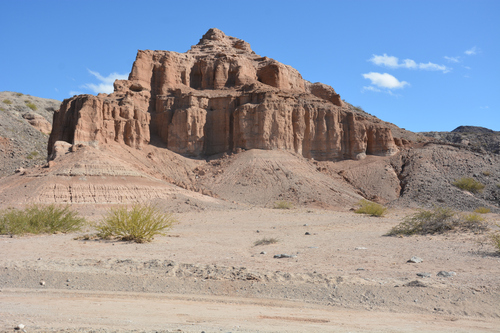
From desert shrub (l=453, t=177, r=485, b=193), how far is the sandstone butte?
1088 cm

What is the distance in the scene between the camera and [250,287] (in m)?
8.32

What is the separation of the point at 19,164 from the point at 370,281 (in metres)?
45.6

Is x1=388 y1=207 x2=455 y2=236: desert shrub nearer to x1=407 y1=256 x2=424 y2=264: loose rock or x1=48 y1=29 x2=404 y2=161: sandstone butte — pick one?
x1=407 y1=256 x2=424 y2=264: loose rock

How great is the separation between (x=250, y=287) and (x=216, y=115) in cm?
4219

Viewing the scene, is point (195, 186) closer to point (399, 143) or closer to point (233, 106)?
point (233, 106)

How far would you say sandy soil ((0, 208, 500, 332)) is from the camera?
19.8 feet

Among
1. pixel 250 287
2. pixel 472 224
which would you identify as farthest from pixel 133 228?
pixel 472 224

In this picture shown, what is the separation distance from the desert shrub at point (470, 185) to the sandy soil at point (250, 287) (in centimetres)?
2896

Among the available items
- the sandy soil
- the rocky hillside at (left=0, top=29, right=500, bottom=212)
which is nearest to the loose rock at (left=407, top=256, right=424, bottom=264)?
the sandy soil

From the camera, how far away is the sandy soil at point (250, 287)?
6.02 meters

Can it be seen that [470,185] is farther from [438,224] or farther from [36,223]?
[36,223]

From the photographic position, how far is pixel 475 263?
10.2 meters

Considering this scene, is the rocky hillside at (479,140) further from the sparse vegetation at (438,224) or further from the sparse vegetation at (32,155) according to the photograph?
the sparse vegetation at (32,155)

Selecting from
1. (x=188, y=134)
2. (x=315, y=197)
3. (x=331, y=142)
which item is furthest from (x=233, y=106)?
(x=315, y=197)
